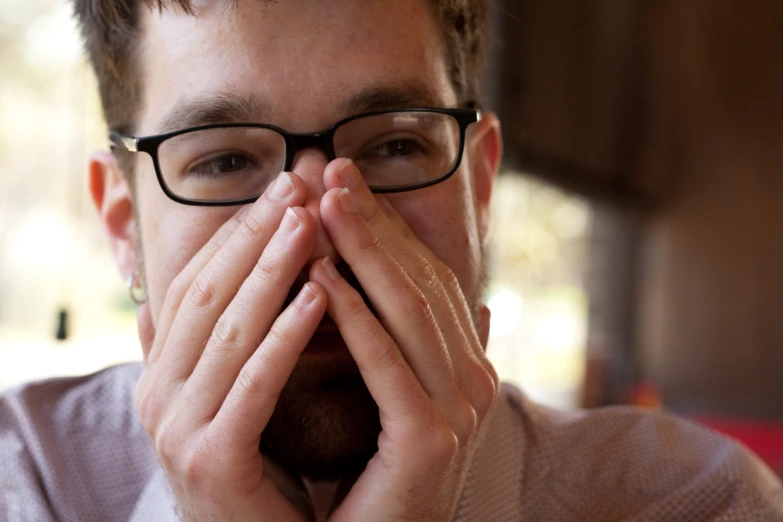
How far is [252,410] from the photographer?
84 cm

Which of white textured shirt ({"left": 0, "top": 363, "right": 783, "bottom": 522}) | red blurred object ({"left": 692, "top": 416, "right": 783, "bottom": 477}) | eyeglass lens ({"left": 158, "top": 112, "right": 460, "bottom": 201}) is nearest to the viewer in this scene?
eyeglass lens ({"left": 158, "top": 112, "right": 460, "bottom": 201})

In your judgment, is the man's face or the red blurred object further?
the red blurred object

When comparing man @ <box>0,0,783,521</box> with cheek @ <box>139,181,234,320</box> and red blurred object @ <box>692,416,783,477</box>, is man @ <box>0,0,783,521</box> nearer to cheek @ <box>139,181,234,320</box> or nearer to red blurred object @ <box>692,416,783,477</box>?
cheek @ <box>139,181,234,320</box>

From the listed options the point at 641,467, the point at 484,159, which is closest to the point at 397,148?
the point at 484,159

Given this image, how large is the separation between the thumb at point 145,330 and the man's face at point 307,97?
17mm

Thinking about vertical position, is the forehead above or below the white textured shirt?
above

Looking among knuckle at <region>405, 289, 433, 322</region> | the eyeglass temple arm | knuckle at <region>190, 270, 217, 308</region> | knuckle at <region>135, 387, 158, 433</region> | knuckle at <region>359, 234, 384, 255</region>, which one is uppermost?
the eyeglass temple arm

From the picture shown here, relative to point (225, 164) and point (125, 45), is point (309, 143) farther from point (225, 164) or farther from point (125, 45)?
point (125, 45)

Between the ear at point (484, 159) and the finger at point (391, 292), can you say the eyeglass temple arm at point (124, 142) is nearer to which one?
the finger at point (391, 292)

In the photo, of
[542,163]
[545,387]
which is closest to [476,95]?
[542,163]

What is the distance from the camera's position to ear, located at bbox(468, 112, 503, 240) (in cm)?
132

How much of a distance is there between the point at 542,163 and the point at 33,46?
2.24m

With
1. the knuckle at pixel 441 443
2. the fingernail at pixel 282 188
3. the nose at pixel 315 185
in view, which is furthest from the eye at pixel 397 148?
the knuckle at pixel 441 443

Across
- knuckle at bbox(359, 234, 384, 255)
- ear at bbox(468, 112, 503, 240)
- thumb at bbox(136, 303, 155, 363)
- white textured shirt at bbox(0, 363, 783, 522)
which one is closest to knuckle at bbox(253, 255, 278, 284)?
knuckle at bbox(359, 234, 384, 255)
